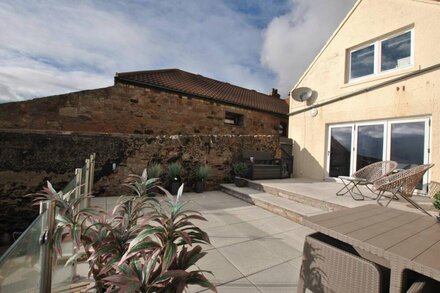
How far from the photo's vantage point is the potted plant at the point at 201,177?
628 centimetres

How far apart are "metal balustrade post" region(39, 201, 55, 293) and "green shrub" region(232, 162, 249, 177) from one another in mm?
5596

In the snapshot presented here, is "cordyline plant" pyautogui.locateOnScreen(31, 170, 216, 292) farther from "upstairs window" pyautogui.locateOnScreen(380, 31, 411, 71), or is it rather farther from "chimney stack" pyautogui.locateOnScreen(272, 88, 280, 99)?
"chimney stack" pyautogui.locateOnScreen(272, 88, 280, 99)

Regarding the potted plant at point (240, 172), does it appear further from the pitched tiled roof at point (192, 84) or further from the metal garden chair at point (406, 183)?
the pitched tiled roof at point (192, 84)

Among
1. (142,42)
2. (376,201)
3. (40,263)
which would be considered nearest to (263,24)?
(142,42)

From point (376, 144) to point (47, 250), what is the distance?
7035 mm

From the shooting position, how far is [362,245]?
1.45m

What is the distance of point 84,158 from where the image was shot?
17.6ft

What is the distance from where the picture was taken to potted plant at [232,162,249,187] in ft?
21.2

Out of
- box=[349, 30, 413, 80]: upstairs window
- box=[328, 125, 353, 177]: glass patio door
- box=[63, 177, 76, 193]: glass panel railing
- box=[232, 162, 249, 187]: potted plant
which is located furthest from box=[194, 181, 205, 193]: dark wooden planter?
box=[349, 30, 413, 80]: upstairs window

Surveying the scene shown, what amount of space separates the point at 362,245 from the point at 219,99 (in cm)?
978

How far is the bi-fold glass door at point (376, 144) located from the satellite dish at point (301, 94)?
1.48 m

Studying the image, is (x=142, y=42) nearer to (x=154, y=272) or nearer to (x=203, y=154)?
(x=203, y=154)

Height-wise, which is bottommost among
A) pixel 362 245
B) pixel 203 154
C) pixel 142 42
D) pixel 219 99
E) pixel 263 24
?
pixel 362 245

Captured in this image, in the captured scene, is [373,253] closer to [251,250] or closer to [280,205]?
[251,250]
